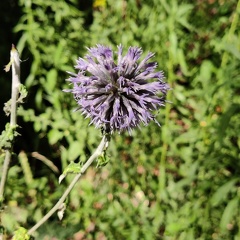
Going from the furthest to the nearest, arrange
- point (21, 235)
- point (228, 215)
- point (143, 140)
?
1. point (143, 140)
2. point (228, 215)
3. point (21, 235)

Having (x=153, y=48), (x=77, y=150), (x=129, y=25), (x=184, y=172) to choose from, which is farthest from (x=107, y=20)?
(x=184, y=172)

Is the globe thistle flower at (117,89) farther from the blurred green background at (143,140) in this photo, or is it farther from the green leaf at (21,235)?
the blurred green background at (143,140)

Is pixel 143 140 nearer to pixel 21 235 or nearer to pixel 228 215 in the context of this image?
pixel 228 215

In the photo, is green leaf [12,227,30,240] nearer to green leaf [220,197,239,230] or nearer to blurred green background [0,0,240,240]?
blurred green background [0,0,240,240]

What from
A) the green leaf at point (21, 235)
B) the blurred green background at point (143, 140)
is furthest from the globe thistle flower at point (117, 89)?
the blurred green background at point (143, 140)

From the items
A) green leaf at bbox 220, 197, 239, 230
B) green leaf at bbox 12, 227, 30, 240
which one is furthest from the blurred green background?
green leaf at bbox 12, 227, 30, 240

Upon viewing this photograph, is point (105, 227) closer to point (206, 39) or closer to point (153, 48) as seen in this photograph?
point (153, 48)

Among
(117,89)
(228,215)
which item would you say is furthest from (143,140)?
(117,89)
